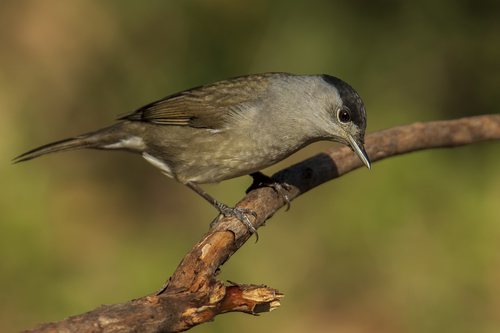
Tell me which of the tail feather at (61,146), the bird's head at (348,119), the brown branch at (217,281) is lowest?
the brown branch at (217,281)

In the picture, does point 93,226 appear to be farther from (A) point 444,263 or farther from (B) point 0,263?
(A) point 444,263

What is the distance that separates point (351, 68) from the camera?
6.88 metres

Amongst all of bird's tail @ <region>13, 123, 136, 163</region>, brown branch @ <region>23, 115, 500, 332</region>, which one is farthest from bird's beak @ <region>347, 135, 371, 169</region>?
bird's tail @ <region>13, 123, 136, 163</region>

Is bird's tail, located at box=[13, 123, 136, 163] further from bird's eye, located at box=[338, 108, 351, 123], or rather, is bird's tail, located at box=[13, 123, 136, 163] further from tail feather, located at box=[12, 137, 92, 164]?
bird's eye, located at box=[338, 108, 351, 123]

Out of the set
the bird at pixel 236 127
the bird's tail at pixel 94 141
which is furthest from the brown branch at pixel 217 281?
the bird's tail at pixel 94 141

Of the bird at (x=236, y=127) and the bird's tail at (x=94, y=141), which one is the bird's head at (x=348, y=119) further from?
the bird's tail at (x=94, y=141)

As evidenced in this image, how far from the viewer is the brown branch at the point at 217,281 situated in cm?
220

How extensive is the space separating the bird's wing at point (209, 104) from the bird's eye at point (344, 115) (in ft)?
2.36

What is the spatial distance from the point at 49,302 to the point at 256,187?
106 inches

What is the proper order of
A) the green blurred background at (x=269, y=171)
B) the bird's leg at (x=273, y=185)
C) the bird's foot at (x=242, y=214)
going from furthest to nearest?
the green blurred background at (x=269, y=171) → the bird's leg at (x=273, y=185) → the bird's foot at (x=242, y=214)

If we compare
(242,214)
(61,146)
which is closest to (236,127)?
(242,214)

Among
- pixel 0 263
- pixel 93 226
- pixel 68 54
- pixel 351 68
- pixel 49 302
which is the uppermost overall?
pixel 68 54

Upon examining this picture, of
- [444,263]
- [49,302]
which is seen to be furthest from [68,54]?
[444,263]

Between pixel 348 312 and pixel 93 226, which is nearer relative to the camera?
pixel 348 312
